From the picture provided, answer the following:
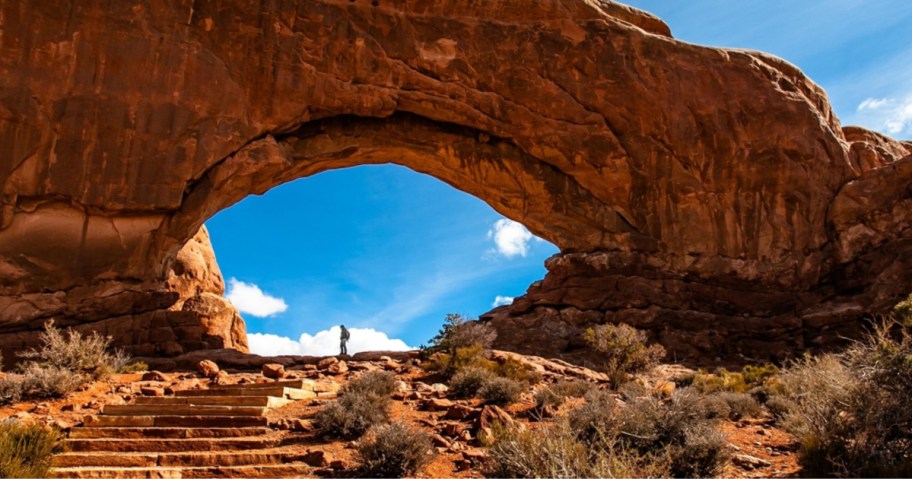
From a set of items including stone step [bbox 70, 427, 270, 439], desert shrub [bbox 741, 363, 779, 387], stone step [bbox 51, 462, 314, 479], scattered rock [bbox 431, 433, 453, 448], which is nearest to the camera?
stone step [bbox 51, 462, 314, 479]

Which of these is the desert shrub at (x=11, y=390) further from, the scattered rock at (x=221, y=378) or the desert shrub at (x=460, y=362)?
the desert shrub at (x=460, y=362)

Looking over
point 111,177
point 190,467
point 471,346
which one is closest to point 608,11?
point 471,346

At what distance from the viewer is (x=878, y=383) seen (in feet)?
22.0

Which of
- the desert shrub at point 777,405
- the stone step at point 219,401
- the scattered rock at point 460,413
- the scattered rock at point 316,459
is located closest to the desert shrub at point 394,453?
the scattered rock at point 316,459

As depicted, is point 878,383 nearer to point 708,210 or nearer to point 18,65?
point 708,210

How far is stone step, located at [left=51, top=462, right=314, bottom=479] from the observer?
22.5ft

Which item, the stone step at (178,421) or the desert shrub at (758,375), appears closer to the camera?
the stone step at (178,421)

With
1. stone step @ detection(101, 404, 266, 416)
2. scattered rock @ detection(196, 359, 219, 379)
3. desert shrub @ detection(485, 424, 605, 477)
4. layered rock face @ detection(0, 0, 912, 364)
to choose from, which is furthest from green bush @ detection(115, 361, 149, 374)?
desert shrub @ detection(485, 424, 605, 477)

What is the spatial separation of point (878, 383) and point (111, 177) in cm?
1632

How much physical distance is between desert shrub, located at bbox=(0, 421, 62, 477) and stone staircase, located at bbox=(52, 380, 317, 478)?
0.22 metres

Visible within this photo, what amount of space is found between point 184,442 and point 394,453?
3.03 m

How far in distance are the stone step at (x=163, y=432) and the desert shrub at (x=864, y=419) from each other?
651 cm

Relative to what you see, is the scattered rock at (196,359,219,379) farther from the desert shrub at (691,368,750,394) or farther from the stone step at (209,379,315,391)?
the desert shrub at (691,368,750,394)

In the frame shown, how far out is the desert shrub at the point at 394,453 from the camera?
673 centimetres
